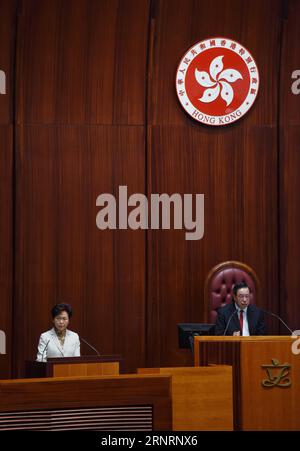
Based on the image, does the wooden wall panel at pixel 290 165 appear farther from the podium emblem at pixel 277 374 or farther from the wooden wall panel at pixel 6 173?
the podium emblem at pixel 277 374

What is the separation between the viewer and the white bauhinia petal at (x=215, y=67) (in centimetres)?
796

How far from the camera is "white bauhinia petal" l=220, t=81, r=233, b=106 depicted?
796cm

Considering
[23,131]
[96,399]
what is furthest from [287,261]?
[96,399]

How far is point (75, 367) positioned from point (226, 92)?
3.56 metres

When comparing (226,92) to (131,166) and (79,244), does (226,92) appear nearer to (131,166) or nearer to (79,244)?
(131,166)

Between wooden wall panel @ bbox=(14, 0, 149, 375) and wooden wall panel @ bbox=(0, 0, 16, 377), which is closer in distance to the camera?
wooden wall panel @ bbox=(0, 0, 16, 377)

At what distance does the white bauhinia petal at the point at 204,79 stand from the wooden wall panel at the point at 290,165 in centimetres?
69

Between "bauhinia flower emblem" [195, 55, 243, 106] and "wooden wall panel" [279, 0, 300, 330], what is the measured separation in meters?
0.51

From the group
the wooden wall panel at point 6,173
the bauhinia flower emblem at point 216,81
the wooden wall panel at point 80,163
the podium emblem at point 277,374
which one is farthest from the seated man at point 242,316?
the bauhinia flower emblem at point 216,81

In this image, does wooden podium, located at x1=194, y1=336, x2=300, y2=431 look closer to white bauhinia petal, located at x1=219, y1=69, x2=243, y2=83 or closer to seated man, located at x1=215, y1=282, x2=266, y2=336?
seated man, located at x1=215, y1=282, x2=266, y2=336

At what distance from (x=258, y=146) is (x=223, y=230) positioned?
2.79 ft

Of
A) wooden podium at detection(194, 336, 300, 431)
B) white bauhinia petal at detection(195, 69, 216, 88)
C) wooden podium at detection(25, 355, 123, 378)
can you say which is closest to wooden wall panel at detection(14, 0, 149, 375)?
white bauhinia petal at detection(195, 69, 216, 88)

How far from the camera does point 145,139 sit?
792cm

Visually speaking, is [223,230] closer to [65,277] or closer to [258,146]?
[258,146]
